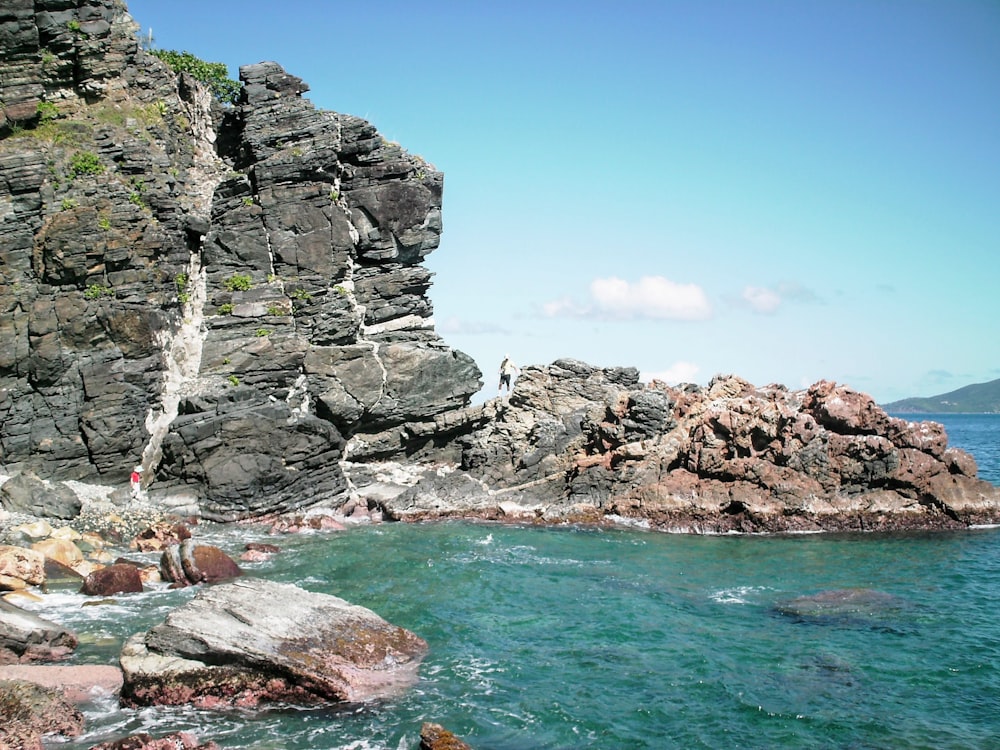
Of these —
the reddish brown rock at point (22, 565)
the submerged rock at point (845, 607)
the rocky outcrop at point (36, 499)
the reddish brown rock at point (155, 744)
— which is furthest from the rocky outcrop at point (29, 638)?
the submerged rock at point (845, 607)

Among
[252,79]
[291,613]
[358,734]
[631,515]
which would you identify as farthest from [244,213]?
[358,734]

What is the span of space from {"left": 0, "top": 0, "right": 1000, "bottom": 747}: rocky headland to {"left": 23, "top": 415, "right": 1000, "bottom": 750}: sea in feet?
11.0

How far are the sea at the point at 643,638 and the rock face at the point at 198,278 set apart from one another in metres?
6.06

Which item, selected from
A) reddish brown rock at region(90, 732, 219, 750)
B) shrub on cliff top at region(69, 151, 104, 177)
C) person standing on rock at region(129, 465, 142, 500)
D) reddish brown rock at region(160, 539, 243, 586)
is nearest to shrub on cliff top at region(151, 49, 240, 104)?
shrub on cliff top at region(69, 151, 104, 177)

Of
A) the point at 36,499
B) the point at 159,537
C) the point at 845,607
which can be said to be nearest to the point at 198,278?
the point at 36,499

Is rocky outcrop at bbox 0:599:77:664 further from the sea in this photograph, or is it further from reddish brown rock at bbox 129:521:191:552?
reddish brown rock at bbox 129:521:191:552

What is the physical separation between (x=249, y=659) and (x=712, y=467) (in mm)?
25737

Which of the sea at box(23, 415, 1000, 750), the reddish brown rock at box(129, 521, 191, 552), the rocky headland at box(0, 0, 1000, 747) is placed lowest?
the sea at box(23, 415, 1000, 750)

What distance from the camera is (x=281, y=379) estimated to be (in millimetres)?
39031

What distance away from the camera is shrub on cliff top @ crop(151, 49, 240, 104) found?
169 feet

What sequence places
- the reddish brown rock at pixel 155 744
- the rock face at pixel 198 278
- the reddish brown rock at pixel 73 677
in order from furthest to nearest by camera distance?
the rock face at pixel 198 278, the reddish brown rock at pixel 73 677, the reddish brown rock at pixel 155 744

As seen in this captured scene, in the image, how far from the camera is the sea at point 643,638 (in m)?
15.4

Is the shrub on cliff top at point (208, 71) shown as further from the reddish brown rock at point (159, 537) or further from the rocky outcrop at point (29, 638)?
the rocky outcrop at point (29, 638)

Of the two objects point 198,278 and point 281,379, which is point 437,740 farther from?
point 198,278
